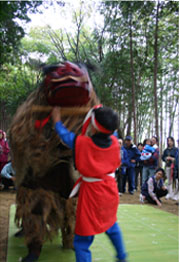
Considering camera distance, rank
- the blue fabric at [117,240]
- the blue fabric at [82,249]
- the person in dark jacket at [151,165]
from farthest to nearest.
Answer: the person in dark jacket at [151,165]
the blue fabric at [117,240]
the blue fabric at [82,249]

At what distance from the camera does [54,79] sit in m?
2.14

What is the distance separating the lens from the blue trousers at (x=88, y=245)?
1.94 metres

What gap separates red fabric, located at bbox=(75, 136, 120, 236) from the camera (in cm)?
197

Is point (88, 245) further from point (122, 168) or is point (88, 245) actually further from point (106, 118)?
point (122, 168)

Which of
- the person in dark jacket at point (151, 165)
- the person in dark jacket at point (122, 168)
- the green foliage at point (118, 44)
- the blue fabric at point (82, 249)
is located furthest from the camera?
the green foliage at point (118, 44)

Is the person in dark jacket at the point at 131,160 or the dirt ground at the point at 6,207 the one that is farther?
the person in dark jacket at the point at 131,160

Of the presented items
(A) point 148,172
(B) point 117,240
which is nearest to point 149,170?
(A) point 148,172

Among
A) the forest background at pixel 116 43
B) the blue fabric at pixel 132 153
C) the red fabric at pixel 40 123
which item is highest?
the forest background at pixel 116 43

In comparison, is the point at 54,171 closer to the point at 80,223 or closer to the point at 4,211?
the point at 80,223

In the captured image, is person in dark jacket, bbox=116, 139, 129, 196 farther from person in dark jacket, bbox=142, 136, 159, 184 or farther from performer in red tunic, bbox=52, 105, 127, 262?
performer in red tunic, bbox=52, 105, 127, 262

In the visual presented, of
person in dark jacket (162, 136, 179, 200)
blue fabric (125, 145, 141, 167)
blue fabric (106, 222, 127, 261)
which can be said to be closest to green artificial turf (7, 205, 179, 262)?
blue fabric (106, 222, 127, 261)

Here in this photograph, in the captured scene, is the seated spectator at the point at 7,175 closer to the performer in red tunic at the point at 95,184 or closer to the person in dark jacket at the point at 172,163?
the person in dark jacket at the point at 172,163

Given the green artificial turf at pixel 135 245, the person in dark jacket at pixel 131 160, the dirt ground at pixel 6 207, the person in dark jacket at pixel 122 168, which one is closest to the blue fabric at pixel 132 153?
the person in dark jacket at pixel 131 160

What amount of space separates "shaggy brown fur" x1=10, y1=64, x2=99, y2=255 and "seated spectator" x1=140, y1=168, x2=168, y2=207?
149 inches
